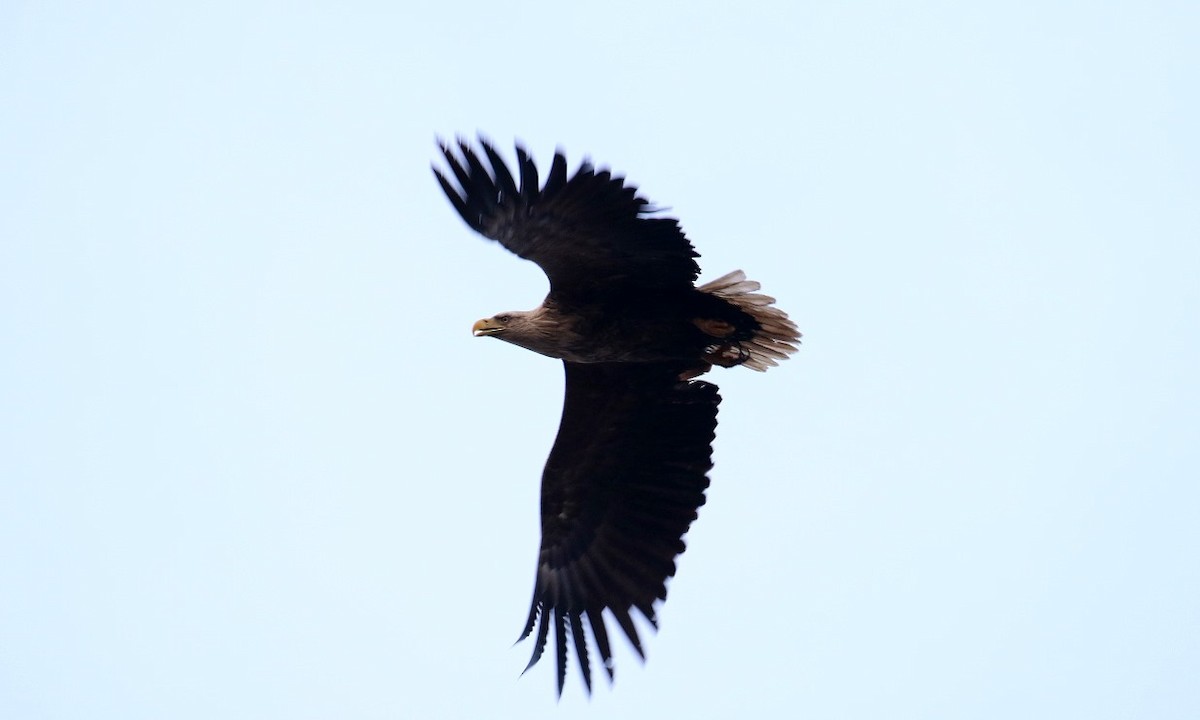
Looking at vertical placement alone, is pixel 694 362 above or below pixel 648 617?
above

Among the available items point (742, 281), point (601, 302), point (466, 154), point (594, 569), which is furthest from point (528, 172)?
point (594, 569)

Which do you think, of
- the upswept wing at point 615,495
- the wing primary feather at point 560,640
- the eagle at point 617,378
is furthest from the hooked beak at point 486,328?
the wing primary feather at point 560,640

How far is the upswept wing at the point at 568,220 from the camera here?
28.8 feet

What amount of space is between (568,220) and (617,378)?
161 centimetres

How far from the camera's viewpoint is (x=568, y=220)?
9.00 metres

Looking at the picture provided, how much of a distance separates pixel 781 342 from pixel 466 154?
8.76 feet

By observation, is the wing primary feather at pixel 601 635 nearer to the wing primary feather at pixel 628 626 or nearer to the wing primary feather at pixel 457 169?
the wing primary feather at pixel 628 626

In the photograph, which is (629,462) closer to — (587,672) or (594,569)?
(594,569)

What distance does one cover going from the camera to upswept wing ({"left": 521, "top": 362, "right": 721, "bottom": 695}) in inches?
392

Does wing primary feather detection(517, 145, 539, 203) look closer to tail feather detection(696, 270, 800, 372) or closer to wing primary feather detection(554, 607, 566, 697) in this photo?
tail feather detection(696, 270, 800, 372)

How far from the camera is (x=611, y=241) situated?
9.14m

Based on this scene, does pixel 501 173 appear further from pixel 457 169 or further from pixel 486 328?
pixel 486 328

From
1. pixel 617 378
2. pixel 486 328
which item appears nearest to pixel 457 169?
pixel 486 328

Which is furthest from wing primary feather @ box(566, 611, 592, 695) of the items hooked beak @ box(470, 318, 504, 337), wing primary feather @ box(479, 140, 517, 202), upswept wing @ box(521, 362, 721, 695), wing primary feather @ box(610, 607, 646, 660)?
wing primary feather @ box(479, 140, 517, 202)
